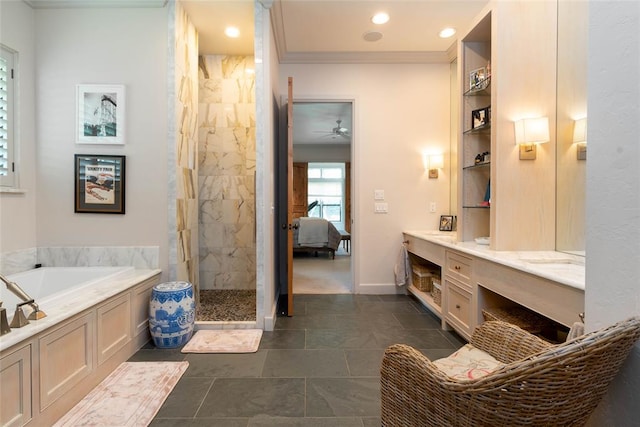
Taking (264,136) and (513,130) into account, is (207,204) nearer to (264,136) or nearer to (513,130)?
(264,136)

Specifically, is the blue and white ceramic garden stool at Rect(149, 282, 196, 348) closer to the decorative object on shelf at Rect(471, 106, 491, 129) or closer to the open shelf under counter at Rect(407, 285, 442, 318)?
the open shelf under counter at Rect(407, 285, 442, 318)

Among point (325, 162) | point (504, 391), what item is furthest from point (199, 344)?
point (325, 162)

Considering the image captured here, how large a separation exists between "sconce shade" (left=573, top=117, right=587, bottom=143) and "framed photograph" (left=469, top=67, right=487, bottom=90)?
0.84 m

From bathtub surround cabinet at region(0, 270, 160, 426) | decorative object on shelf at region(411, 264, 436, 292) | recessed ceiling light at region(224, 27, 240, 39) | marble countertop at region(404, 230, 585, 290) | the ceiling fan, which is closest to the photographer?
bathtub surround cabinet at region(0, 270, 160, 426)

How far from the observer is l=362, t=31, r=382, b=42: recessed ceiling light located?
11.2ft

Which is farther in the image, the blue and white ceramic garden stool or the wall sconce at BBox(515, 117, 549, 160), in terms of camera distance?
the blue and white ceramic garden stool

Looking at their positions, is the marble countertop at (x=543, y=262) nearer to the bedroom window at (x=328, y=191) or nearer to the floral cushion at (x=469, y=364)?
the floral cushion at (x=469, y=364)

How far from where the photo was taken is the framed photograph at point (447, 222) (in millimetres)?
3788

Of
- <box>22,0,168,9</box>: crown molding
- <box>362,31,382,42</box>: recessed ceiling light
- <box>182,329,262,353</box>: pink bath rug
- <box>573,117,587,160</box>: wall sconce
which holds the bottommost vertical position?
<box>182,329,262,353</box>: pink bath rug

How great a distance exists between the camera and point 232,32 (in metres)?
3.28

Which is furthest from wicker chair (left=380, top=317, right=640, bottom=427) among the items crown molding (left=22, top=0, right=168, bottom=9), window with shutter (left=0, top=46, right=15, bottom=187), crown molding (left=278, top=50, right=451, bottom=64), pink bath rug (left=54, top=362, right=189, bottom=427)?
crown molding (left=278, top=50, right=451, bottom=64)

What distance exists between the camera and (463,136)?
2.88 m

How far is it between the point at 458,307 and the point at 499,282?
0.66 m

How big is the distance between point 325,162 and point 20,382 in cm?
825
